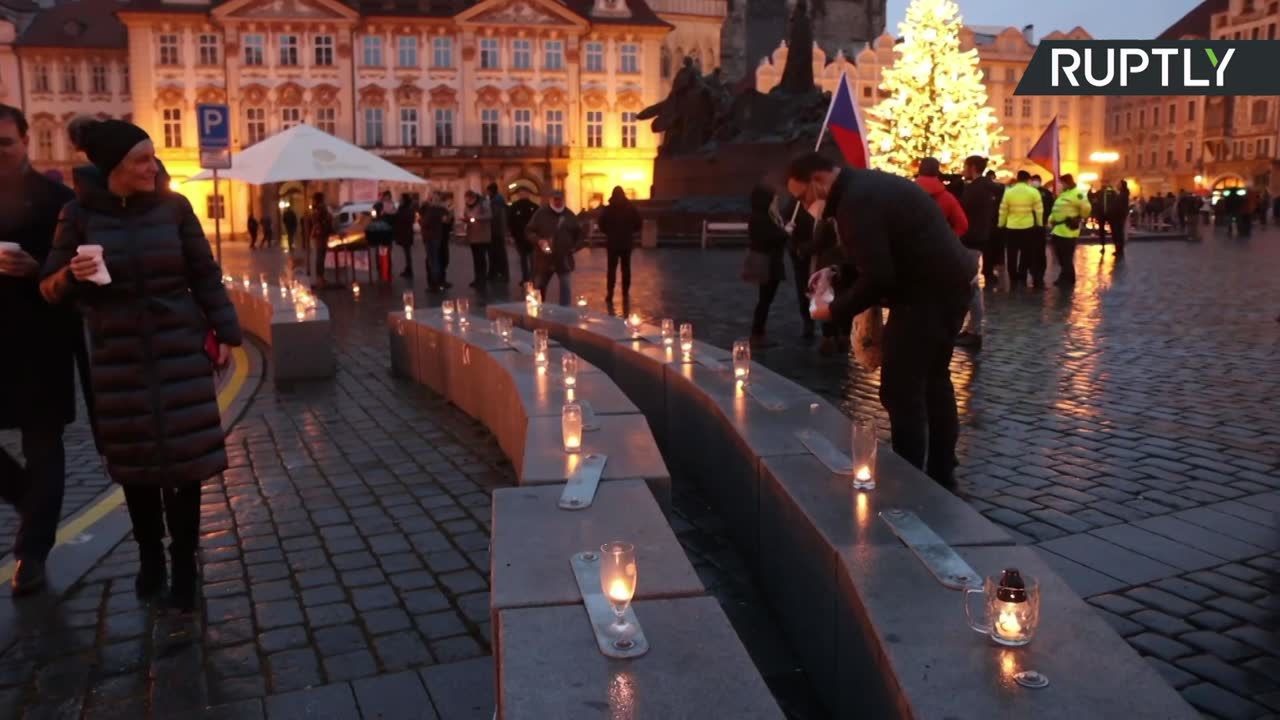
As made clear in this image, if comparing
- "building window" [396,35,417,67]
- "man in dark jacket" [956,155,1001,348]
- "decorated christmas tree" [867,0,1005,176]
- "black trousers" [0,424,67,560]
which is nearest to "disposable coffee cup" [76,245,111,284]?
"black trousers" [0,424,67,560]

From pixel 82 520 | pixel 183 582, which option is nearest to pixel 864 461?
pixel 183 582

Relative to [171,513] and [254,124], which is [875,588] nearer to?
[171,513]

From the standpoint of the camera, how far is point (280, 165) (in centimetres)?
1695

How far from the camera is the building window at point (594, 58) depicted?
60.4m

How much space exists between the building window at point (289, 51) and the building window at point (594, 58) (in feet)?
45.9

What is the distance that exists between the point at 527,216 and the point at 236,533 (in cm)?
1492

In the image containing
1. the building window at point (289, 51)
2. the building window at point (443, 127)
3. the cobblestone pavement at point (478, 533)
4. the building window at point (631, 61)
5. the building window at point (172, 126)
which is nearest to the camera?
the cobblestone pavement at point (478, 533)

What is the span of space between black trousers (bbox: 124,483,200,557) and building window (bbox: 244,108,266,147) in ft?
183

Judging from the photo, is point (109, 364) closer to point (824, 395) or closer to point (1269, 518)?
point (1269, 518)

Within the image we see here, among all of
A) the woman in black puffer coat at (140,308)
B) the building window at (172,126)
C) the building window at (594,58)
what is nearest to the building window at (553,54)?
the building window at (594,58)

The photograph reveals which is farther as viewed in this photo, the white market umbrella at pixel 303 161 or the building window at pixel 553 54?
the building window at pixel 553 54

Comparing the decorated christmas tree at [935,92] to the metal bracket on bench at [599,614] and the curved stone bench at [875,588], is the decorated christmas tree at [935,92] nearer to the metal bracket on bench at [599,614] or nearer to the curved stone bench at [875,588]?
the curved stone bench at [875,588]

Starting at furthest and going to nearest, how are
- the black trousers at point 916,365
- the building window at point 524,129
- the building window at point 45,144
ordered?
the building window at point 524,129 → the building window at point 45,144 → the black trousers at point 916,365

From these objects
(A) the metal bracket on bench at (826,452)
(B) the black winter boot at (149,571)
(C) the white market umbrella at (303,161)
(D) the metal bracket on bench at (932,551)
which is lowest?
(B) the black winter boot at (149,571)
